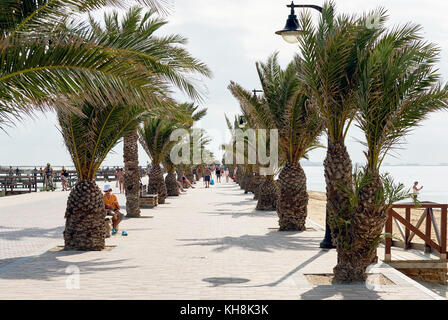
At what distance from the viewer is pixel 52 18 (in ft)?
24.1

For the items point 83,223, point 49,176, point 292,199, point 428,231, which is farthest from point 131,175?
point 49,176

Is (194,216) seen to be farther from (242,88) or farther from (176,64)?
(176,64)

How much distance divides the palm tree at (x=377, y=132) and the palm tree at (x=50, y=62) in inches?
128

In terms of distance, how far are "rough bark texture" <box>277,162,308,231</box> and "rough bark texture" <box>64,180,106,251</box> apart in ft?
17.0

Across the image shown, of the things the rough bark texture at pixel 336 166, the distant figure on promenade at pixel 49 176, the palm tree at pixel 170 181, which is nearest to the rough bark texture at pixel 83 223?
the rough bark texture at pixel 336 166

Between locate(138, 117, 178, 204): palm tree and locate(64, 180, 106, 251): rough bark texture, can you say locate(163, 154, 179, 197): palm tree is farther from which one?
locate(64, 180, 106, 251): rough bark texture

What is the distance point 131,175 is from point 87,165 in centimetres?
604

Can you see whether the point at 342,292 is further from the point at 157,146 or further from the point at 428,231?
the point at 157,146

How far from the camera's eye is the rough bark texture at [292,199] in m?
13.5

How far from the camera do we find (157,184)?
22562 millimetres

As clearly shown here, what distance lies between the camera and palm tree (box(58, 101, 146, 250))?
10.1 meters
